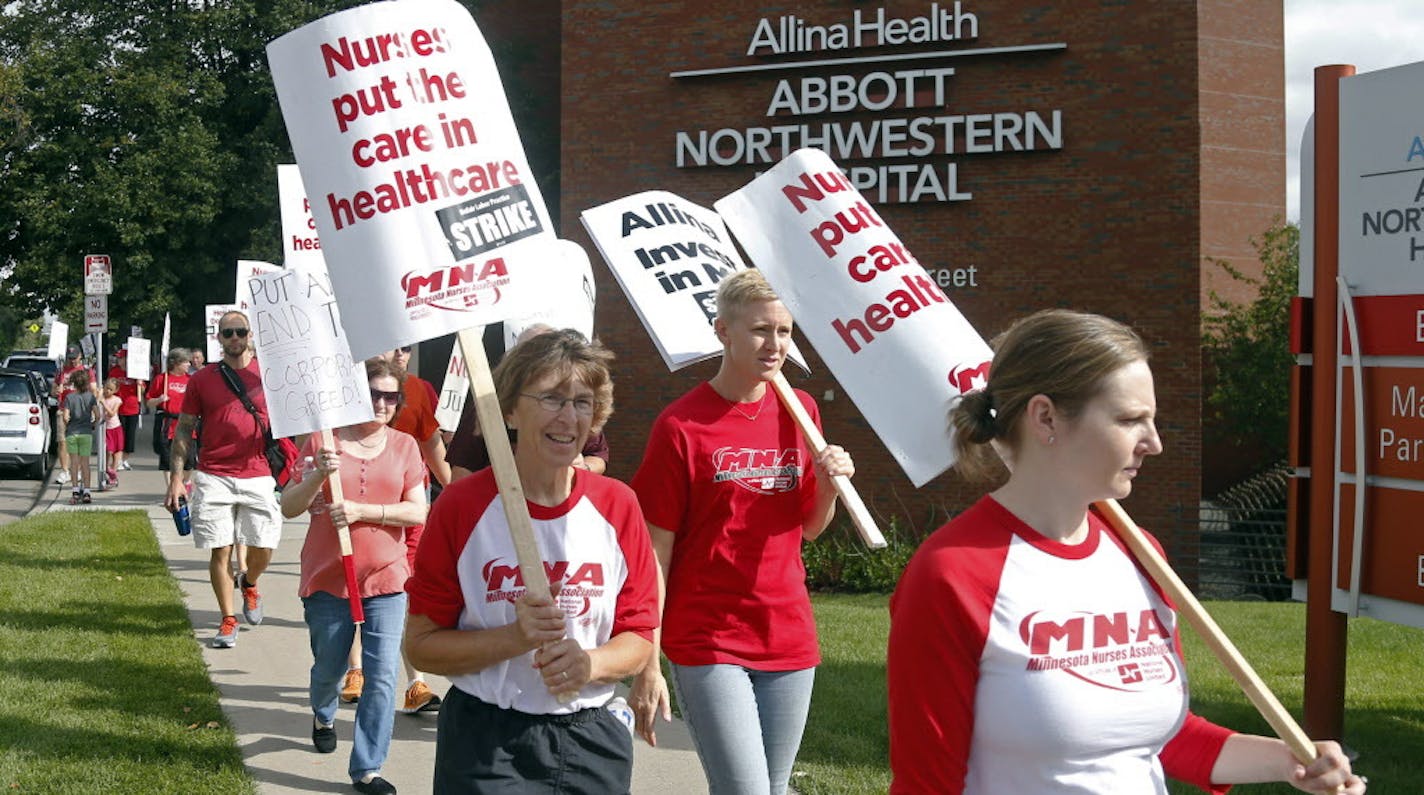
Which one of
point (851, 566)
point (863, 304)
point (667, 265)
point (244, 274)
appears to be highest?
point (244, 274)

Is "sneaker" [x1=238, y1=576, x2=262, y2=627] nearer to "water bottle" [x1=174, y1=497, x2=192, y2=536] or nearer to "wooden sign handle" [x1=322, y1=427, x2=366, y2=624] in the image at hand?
"water bottle" [x1=174, y1=497, x2=192, y2=536]

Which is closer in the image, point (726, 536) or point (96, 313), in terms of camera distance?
point (726, 536)

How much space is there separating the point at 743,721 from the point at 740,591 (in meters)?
0.38

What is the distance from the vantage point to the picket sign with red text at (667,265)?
5.16 metres

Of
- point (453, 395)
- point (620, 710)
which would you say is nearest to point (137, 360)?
point (453, 395)

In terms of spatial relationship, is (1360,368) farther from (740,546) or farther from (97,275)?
(97,275)

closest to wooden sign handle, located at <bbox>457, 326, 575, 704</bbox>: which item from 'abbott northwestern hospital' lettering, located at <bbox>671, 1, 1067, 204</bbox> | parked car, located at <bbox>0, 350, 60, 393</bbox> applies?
'abbott northwestern hospital' lettering, located at <bbox>671, 1, 1067, 204</bbox>

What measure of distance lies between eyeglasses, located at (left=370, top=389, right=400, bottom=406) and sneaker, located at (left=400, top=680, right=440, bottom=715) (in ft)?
5.96

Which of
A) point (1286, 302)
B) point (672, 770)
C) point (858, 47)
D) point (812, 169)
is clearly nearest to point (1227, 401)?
point (1286, 302)

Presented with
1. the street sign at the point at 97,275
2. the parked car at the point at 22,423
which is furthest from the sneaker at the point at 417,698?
the parked car at the point at 22,423

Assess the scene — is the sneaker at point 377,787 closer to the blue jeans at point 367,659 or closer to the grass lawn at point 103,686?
the blue jeans at point 367,659

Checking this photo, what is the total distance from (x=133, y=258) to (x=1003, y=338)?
31.0 meters

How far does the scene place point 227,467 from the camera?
9914 mm

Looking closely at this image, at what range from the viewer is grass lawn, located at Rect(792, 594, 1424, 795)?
22.2 feet
